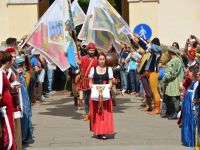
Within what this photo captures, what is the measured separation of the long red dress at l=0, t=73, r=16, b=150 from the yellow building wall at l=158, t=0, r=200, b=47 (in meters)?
14.5

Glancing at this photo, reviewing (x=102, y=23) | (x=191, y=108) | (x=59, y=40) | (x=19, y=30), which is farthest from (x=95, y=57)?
(x=19, y=30)

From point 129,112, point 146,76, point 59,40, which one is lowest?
point 129,112

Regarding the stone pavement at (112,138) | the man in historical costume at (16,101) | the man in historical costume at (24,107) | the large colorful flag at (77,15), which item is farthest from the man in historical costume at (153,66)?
the man in historical costume at (16,101)

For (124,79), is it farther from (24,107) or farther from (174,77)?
(24,107)

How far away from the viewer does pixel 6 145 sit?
28.2 ft

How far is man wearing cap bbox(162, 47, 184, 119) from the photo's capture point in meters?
13.4

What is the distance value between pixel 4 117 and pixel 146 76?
6716 millimetres

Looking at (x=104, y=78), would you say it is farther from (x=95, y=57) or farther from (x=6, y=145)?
(x=6, y=145)

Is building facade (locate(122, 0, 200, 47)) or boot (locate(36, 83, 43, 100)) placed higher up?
building facade (locate(122, 0, 200, 47))

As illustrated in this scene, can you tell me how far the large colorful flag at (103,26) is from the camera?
14.6 meters

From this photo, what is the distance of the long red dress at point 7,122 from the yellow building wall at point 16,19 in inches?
547

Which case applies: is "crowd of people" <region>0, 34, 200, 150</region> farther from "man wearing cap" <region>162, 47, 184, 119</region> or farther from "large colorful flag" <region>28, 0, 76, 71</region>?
"large colorful flag" <region>28, 0, 76, 71</region>

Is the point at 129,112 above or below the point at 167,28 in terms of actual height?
below

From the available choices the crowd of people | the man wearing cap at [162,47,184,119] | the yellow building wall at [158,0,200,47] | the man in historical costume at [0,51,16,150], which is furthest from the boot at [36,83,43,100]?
the man in historical costume at [0,51,16,150]
